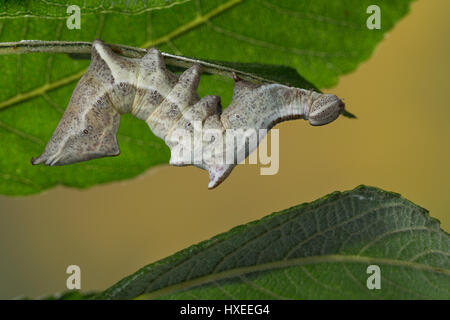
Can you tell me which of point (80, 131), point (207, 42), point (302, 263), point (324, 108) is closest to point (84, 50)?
point (80, 131)

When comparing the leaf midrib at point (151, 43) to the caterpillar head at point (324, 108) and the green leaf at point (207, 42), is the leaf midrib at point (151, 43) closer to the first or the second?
the green leaf at point (207, 42)

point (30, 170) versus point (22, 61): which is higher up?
point (22, 61)

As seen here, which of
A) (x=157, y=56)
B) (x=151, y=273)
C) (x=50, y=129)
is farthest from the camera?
(x=50, y=129)

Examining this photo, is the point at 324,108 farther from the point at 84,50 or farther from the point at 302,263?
the point at 84,50

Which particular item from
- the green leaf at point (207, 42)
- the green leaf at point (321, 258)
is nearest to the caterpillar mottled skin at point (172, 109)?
the green leaf at point (207, 42)

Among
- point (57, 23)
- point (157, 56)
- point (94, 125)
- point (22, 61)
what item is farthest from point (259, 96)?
point (22, 61)

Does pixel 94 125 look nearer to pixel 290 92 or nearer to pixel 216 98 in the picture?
pixel 216 98

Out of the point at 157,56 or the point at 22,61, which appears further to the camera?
the point at 22,61
